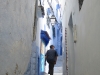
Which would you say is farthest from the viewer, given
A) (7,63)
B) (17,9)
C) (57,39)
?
(57,39)

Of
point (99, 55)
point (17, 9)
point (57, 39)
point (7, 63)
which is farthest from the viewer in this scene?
point (57, 39)

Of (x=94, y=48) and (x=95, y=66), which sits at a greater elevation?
(x=94, y=48)

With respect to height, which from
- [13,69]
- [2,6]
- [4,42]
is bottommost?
[13,69]

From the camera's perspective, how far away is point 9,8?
2629 millimetres

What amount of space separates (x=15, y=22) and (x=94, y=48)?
1.24m

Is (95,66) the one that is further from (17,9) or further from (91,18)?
(17,9)

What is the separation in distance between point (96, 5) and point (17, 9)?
1.26 metres

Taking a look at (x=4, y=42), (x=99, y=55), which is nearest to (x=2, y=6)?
(x=4, y=42)

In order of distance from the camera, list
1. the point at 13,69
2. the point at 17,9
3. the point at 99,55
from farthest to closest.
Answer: the point at 17,9
the point at 13,69
the point at 99,55

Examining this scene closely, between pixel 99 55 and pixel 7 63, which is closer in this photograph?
pixel 99 55

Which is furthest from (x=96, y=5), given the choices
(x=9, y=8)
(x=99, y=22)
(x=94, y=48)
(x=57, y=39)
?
(x=57, y=39)

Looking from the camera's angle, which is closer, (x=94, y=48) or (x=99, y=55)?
(x=99, y=55)

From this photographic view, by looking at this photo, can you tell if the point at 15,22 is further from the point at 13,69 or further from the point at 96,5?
the point at 96,5

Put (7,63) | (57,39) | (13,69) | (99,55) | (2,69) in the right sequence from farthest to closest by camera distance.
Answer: (57,39), (13,69), (7,63), (2,69), (99,55)
